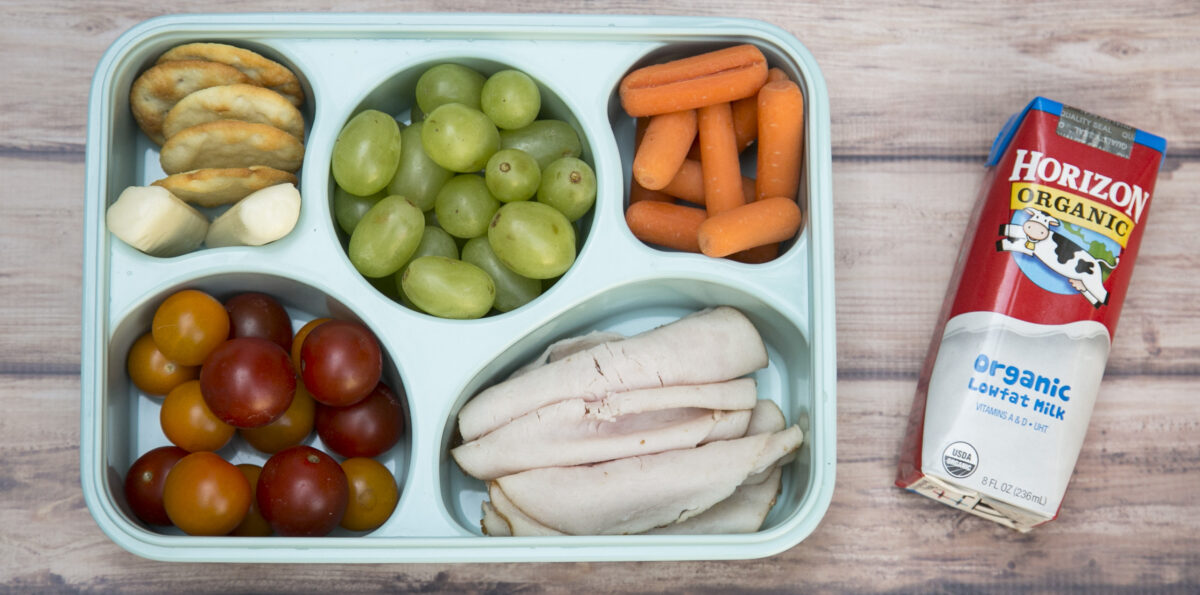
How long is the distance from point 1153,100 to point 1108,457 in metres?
0.47

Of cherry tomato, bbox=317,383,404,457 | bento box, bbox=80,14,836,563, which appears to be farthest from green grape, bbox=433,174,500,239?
cherry tomato, bbox=317,383,404,457

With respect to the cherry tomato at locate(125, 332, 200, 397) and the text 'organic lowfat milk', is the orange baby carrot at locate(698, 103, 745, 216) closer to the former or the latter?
the text 'organic lowfat milk'

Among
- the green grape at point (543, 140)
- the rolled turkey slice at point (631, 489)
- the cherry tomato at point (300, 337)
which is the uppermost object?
the green grape at point (543, 140)

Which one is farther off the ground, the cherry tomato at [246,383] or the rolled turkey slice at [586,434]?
the cherry tomato at [246,383]

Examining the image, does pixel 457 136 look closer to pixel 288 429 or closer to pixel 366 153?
pixel 366 153

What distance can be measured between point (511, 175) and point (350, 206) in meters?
0.20

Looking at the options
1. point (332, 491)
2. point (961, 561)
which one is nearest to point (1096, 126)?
point (961, 561)

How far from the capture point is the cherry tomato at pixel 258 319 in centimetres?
95

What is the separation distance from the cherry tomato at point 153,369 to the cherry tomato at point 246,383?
0.24 ft

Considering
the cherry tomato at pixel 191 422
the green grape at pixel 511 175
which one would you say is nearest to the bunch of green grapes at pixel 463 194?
the green grape at pixel 511 175

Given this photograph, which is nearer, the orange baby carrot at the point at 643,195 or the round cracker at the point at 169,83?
the round cracker at the point at 169,83

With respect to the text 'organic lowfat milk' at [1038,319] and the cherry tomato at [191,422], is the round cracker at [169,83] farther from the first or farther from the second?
the text 'organic lowfat milk' at [1038,319]

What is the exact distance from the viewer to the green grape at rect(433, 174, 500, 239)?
0.95 meters

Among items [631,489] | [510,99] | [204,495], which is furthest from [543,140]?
[204,495]
